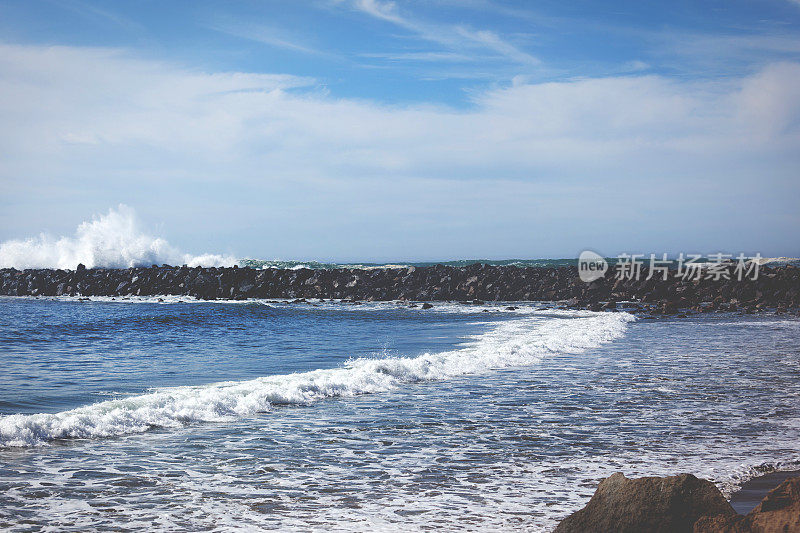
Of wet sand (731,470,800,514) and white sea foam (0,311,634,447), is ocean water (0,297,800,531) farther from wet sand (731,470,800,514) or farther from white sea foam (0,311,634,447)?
wet sand (731,470,800,514)

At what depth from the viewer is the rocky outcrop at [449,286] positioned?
3962cm

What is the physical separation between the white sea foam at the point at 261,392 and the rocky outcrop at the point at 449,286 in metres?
20.8

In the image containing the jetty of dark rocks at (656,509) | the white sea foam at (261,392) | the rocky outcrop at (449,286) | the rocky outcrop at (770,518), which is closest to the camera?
the rocky outcrop at (770,518)

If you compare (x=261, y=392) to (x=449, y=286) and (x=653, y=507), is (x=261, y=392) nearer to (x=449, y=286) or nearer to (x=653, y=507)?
(x=653, y=507)

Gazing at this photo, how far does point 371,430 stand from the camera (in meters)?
8.47

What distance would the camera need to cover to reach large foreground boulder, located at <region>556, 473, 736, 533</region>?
4.20 meters

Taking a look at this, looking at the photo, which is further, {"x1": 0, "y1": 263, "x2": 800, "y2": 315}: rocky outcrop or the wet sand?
{"x1": 0, "y1": 263, "x2": 800, "y2": 315}: rocky outcrop

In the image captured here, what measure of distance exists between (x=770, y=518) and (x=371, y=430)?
5325 mm

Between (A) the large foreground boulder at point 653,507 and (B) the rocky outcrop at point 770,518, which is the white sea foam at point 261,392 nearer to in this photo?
(A) the large foreground boulder at point 653,507

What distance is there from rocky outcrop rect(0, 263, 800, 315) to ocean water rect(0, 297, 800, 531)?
23004mm

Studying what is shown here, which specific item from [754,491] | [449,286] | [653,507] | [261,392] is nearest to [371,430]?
[261,392]

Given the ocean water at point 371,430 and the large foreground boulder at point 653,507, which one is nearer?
the large foreground boulder at point 653,507

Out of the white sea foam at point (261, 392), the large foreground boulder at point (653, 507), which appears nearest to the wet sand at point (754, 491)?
the large foreground boulder at point (653, 507)

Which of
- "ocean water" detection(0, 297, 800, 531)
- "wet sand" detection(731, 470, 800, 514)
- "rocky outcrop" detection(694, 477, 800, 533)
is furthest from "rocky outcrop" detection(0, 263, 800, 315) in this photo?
"rocky outcrop" detection(694, 477, 800, 533)
